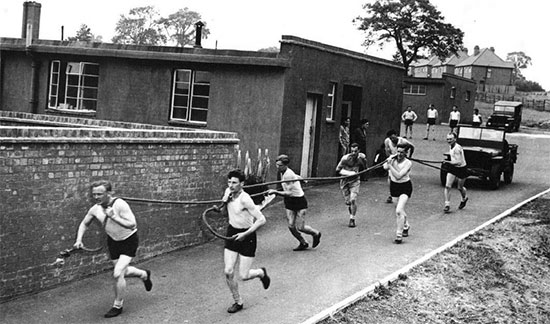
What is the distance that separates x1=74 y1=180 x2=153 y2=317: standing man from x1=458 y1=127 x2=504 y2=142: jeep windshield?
47.3 feet

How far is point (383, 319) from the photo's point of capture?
28.9 ft

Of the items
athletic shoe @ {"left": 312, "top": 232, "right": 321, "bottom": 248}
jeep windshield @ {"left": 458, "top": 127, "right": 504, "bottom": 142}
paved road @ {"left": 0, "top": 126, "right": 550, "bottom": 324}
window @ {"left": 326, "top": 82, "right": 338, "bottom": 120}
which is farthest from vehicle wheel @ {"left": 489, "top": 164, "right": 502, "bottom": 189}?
athletic shoe @ {"left": 312, "top": 232, "right": 321, "bottom": 248}

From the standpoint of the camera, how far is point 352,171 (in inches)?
543

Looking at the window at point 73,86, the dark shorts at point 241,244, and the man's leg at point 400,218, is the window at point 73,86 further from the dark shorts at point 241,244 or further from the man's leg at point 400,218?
the dark shorts at point 241,244

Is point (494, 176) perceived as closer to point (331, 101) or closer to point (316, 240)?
point (331, 101)

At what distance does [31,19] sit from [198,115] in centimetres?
853

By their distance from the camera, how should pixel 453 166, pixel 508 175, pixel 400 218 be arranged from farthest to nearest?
pixel 508 175 → pixel 453 166 → pixel 400 218

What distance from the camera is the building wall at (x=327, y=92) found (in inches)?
702

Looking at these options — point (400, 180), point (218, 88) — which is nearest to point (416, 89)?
point (218, 88)

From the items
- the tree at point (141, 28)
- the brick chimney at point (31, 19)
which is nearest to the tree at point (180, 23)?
the tree at point (141, 28)

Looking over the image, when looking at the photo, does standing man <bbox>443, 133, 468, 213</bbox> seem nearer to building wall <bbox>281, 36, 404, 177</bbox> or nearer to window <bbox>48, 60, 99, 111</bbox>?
building wall <bbox>281, 36, 404, 177</bbox>

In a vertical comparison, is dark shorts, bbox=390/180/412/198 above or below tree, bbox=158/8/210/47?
below

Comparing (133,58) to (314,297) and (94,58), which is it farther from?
(314,297)

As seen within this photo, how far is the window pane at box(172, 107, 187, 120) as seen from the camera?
19.6m
